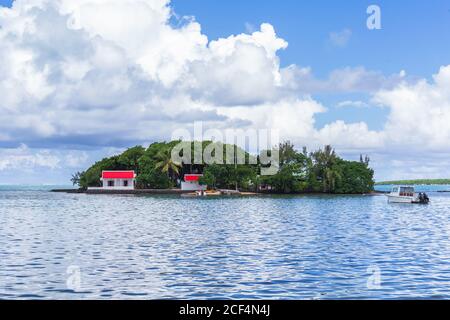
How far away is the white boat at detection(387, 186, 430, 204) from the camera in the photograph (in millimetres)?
63900

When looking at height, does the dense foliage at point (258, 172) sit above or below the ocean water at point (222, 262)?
above

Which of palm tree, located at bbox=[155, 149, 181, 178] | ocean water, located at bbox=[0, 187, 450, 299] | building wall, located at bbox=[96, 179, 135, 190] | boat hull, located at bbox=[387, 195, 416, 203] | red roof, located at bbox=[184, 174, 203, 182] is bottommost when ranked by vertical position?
ocean water, located at bbox=[0, 187, 450, 299]

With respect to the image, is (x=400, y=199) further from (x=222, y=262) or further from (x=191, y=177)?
(x=222, y=262)

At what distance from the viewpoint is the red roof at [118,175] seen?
89.8m

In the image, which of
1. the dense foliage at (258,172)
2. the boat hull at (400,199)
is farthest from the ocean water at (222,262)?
the dense foliage at (258,172)

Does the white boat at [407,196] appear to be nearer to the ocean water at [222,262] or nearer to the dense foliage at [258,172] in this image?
the dense foliage at [258,172]

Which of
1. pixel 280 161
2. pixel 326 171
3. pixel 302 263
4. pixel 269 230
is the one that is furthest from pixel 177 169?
pixel 302 263

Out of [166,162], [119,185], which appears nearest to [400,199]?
[166,162]

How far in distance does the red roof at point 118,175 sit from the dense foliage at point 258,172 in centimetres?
154

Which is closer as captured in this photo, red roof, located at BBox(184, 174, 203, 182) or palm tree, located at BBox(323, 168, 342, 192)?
red roof, located at BBox(184, 174, 203, 182)

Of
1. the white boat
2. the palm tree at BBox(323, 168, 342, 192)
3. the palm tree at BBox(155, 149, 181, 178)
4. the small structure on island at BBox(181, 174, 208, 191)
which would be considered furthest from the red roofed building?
the white boat

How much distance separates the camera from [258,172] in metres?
89.4

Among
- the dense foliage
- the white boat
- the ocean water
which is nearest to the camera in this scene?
the ocean water

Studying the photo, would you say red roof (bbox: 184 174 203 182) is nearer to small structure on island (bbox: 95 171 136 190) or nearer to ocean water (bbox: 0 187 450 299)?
small structure on island (bbox: 95 171 136 190)
